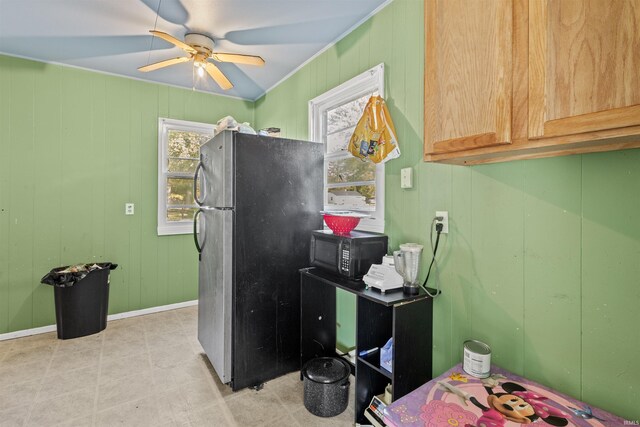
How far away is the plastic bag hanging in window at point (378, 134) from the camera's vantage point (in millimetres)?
1984

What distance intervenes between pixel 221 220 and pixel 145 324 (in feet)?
6.44

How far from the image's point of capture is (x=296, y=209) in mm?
2334

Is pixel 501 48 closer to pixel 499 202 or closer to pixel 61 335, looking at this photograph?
pixel 499 202

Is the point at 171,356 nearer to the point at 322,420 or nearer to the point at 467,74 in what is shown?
the point at 322,420

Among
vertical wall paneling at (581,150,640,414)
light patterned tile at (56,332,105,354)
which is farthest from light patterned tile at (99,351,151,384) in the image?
vertical wall paneling at (581,150,640,414)

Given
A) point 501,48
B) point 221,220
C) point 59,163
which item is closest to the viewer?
point 501,48

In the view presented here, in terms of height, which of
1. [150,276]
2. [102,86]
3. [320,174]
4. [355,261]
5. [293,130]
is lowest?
[150,276]

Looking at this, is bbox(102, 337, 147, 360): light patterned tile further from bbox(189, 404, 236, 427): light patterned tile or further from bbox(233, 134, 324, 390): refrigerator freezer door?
A: bbox(233, 134, 324, 390): refrigerator freezer door

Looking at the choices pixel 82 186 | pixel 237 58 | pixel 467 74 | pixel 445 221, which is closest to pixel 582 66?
pixel 467 74

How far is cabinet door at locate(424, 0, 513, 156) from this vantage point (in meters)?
1.08

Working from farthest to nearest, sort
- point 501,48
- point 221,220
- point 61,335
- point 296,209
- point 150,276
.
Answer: point 150,276, point 61,335, point 296,209, point 221,220, point 501,48

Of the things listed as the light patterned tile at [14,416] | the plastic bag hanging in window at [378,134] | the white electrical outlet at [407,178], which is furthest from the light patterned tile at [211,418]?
the plastic bag hanging in window at [378,134]

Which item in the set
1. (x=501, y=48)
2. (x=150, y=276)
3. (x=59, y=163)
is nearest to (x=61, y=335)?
(x=150, y=276)

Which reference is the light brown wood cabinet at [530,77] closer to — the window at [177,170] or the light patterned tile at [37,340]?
the window at [177,170]
